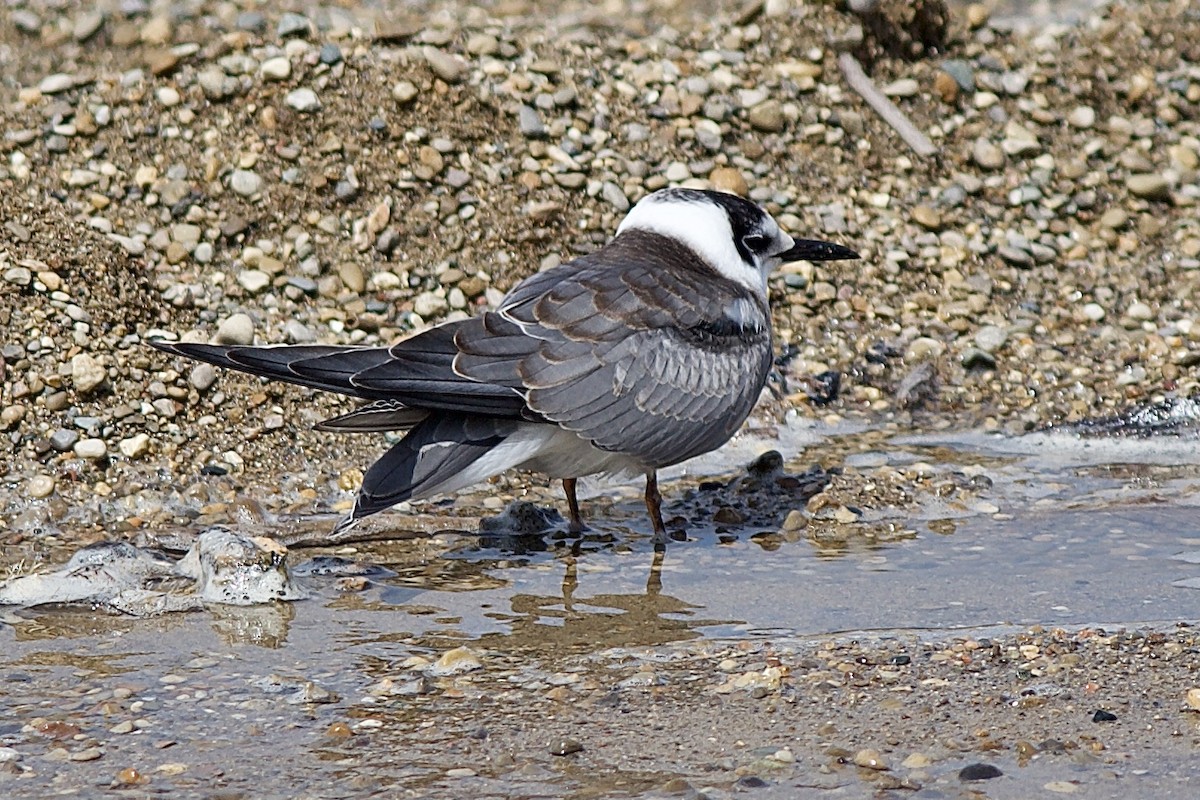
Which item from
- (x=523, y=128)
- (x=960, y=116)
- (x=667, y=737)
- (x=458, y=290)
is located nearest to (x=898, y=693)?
(x=667, y=737)

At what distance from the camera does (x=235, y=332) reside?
603 cm

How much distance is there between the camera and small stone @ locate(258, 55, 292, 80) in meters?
6.91

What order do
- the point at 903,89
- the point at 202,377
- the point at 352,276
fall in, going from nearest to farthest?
the point at 202,377, the point at 352,276, the point at 903,89

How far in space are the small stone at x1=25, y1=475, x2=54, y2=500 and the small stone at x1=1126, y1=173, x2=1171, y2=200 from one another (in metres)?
4.65

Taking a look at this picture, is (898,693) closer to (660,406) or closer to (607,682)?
(607,682)

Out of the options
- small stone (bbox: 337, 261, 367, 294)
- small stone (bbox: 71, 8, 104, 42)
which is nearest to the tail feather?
small stone (bbox: 337, 261, 367, 294)

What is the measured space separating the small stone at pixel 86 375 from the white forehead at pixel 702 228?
6.10ft

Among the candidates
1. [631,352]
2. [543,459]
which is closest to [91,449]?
[543,459]

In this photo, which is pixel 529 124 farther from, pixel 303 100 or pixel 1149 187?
pixel 1149 187

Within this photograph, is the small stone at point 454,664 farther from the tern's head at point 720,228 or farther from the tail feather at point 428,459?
the tern's head at point 720,228

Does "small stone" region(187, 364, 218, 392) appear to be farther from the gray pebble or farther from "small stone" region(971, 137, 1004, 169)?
the gray pebble

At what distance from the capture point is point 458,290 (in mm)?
6527

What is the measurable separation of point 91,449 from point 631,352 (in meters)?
1.85

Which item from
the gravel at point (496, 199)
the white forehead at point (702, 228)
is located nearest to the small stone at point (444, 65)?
the gravel at point (496, 199)
